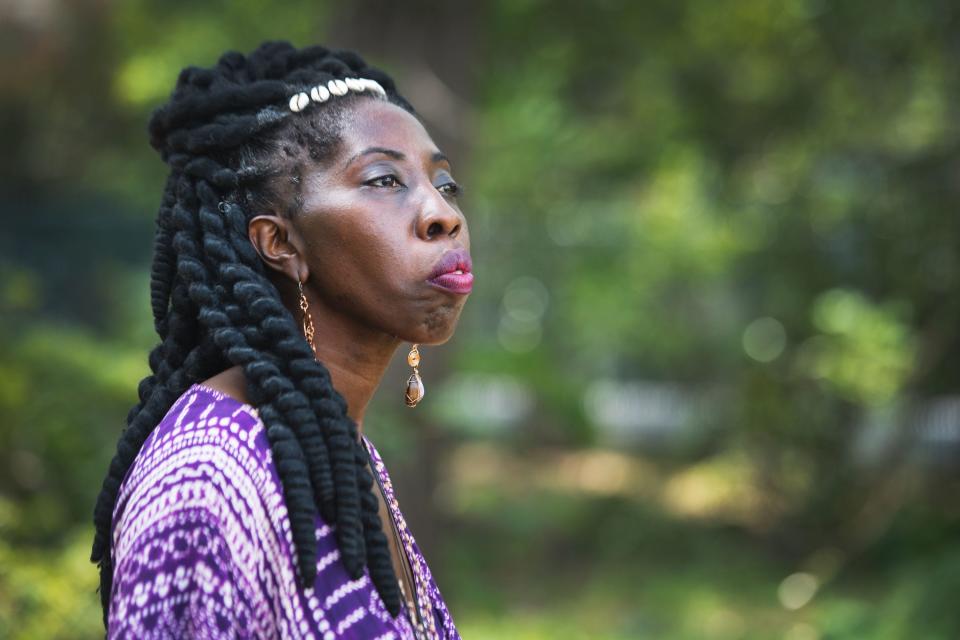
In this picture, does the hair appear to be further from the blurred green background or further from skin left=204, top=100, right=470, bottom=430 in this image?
the blurred green background

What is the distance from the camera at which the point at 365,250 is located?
202cm

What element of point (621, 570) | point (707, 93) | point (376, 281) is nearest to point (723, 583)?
point (621, 570)

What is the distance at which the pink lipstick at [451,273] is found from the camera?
2053mm

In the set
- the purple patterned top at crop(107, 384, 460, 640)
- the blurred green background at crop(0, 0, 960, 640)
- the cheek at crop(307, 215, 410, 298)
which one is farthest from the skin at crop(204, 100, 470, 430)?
the blurred green background at crop(0, 0, 960, 640)

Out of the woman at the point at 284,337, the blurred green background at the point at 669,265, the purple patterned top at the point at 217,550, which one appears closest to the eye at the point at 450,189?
the woman at the point at 284,337

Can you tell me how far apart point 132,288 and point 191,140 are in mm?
7511

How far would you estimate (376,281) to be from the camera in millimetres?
2023

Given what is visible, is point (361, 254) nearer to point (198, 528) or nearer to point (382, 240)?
point (382, 240)

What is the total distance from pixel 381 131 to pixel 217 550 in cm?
83

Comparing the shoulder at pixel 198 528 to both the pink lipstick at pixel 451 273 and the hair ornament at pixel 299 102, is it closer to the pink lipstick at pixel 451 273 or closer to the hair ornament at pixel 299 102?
the pink lipstick at pixel 451 273

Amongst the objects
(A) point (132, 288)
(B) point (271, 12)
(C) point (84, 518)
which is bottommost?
(C) point (84, 518)

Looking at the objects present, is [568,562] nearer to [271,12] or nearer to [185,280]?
[271,12]

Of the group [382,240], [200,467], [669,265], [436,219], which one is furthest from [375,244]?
[669,265]

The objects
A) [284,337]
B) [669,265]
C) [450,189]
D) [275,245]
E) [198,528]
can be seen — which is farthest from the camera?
[669,265]
